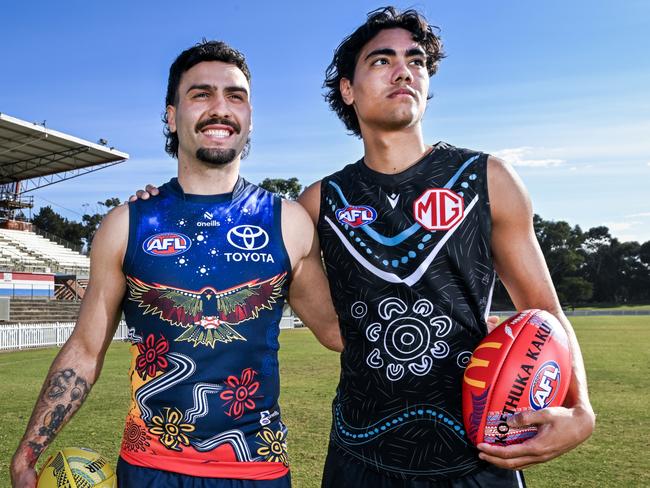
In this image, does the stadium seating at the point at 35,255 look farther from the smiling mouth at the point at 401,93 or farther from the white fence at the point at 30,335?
the smiling mouth at the point at 401,93

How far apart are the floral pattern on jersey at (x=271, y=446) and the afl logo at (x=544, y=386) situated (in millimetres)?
1221

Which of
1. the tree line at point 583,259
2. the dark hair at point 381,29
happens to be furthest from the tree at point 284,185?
the dark hair at point 381,29

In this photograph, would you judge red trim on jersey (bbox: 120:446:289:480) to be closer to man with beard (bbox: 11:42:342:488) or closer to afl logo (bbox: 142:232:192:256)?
man with beard (bbox: 11:42:342:488)

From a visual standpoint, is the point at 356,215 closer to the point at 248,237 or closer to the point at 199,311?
the point at 248,237

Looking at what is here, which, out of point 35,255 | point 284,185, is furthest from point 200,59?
point 284,185

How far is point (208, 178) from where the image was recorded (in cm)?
329

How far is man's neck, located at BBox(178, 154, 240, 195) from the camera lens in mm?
3271

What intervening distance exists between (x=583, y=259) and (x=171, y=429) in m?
97.5

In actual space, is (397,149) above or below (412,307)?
above

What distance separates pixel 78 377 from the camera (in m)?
3.11

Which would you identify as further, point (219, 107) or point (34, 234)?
point (34, 234)

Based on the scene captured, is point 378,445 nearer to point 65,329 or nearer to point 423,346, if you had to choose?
point 423,346

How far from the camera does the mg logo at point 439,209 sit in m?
3.03

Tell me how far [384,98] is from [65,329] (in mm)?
23837
